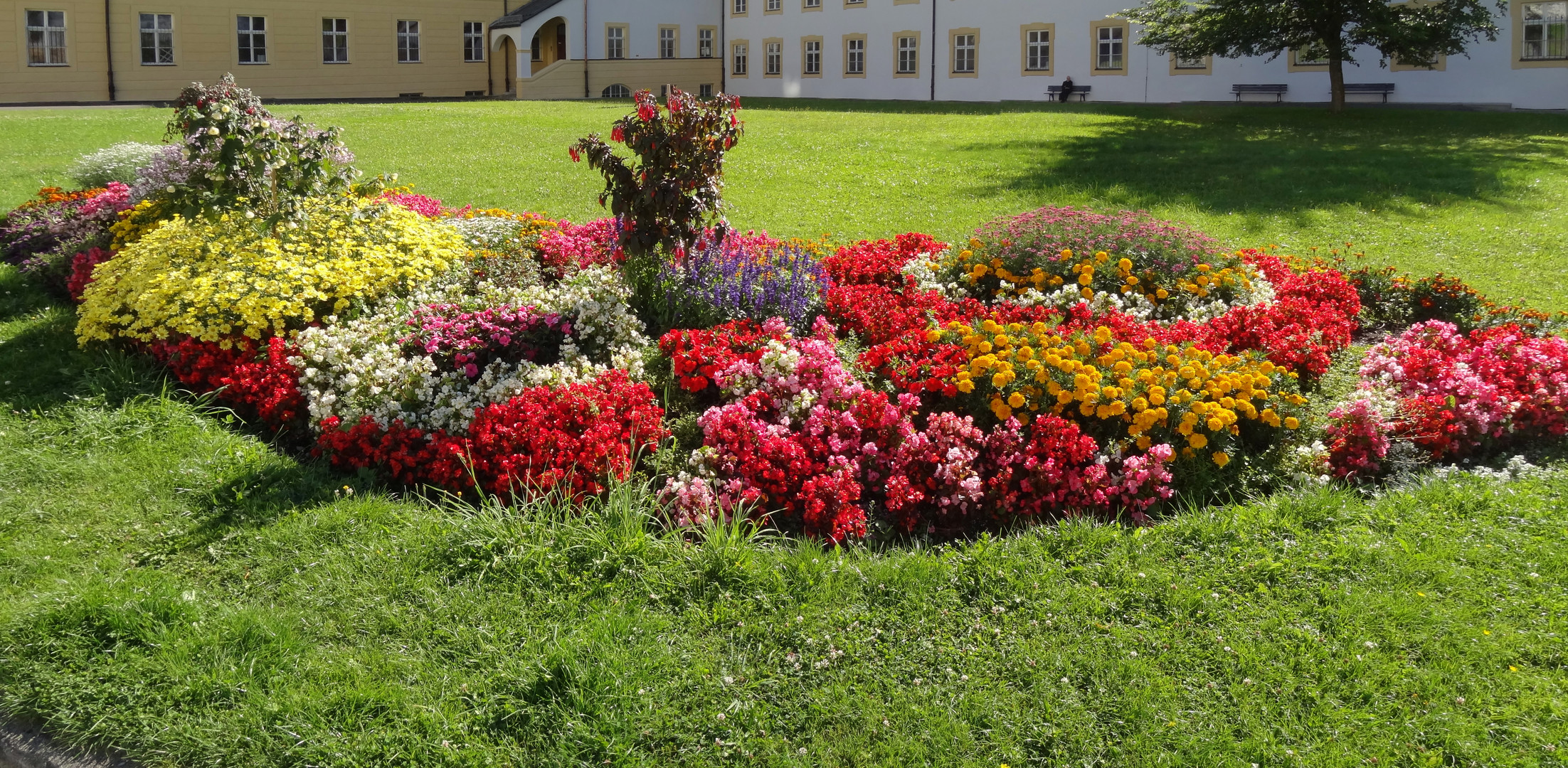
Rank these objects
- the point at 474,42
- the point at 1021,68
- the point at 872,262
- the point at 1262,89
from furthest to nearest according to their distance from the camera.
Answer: the point at 474,42
the point at 1021,68
the point at 1262,89
the point at 872,262

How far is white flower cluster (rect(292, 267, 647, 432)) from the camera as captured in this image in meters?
5.61

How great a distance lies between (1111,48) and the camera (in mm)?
29031

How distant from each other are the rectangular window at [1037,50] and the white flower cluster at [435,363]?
26.6 metres

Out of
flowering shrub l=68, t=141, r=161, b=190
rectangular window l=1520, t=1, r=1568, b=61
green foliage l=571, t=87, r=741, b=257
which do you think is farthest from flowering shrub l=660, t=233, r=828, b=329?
rectangular window l=1520, t=1, r=1568, b=61

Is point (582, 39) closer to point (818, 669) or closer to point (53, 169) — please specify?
point (53, 169)

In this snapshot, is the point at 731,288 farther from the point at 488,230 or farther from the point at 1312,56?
the point at 1312,56

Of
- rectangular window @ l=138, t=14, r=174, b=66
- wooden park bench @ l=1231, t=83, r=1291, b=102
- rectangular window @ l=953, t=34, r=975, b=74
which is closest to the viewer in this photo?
wooden park bench @ l=1231, t=83, r=1291, b=102

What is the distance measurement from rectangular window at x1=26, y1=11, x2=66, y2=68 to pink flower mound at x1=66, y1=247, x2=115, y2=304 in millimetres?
27623

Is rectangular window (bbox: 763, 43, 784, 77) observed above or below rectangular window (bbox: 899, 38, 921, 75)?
above

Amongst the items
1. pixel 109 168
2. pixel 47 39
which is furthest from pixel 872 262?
pixel 47 39

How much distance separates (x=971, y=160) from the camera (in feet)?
51.3

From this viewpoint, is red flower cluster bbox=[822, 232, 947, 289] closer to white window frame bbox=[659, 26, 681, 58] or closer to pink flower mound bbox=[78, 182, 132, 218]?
pink flower mound bbox=[78, 182, 132, 218]

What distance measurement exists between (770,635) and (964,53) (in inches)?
1233

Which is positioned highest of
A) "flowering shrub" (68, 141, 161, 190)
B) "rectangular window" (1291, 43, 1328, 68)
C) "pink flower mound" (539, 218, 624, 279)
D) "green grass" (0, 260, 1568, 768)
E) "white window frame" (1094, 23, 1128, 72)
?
"white window frame" (1094, 23, 1128, 72)
